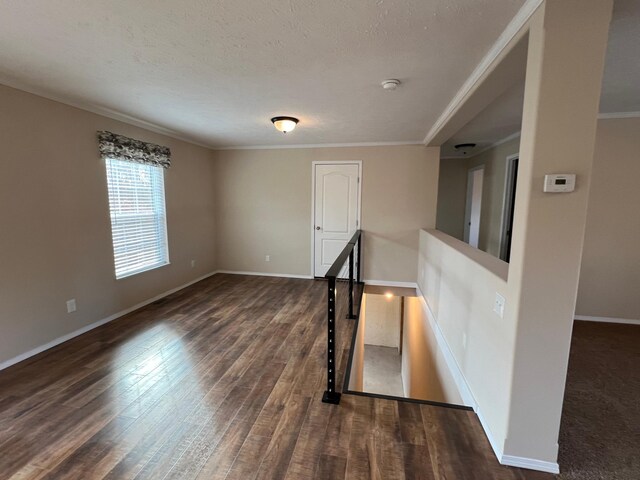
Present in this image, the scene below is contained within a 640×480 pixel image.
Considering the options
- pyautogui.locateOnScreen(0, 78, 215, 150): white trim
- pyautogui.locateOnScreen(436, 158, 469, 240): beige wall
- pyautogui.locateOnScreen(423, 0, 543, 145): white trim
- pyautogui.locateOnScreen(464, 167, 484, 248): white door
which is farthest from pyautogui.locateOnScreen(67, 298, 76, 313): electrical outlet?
pyautogui.locateOnScreen(436, 158, 469, 240): beige wall

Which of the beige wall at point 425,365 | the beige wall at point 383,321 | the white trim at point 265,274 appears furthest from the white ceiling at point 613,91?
the beige wall at point 383,321

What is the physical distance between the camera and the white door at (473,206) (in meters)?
6.16

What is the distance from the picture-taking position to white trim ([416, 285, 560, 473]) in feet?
5.27

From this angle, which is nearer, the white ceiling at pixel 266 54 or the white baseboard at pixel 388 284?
the white ceiling at pixel 266 54

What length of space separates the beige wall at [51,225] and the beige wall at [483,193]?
17.5ft

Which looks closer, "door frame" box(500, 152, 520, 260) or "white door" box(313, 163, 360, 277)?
"door frame" box(500, 152, 520, 260)

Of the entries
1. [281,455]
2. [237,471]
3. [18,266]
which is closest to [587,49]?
[281,455]

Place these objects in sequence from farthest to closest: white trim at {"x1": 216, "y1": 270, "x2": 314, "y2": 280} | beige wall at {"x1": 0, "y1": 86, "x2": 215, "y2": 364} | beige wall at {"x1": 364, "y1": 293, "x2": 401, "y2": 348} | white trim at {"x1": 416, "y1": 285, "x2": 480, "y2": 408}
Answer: beige wall at {"x1": 364, "y1": 293, "x2": 401, "y2": 348} < white trim at {"x1": 216, "y1": 270, "x2": 314, "y2": 280} < beige wall at {"x1": 0, "y1": 86, "x2": 215, "y2": 364} < white trim at {"x1": 416, "y1": 285, "x2": 480, "y2": 408}

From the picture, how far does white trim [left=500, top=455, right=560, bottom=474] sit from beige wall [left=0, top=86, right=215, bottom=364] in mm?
3776

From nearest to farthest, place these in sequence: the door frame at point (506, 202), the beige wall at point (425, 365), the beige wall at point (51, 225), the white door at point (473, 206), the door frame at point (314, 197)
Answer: the beige wall at point (51, 225) → the beige wall at point (425, 365) → the door frame at point (506, 202) → the door frame at point (314, 197) → the white door at point (473, 206)

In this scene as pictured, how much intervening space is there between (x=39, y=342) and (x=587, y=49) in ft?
14.5

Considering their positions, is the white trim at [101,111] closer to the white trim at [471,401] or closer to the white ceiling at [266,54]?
the white ceiling at [266,54]

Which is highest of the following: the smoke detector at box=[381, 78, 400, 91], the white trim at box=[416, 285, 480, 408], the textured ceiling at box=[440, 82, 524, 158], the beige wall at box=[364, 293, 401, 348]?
the textured ceiling at box=[440, 82, 524, 158]

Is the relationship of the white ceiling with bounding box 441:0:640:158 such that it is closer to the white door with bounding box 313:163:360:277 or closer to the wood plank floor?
the white door with bounding box 313:163:360:277
